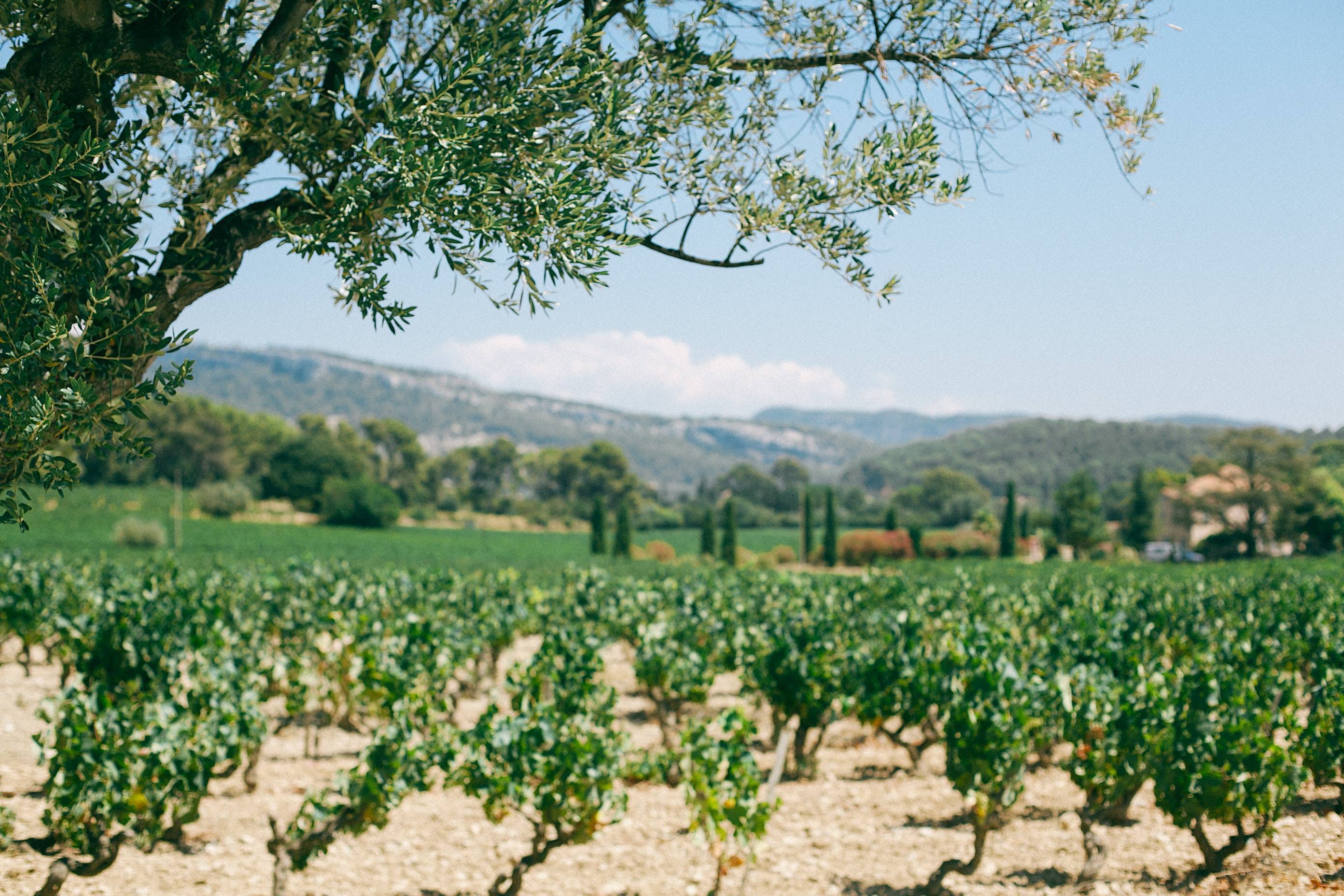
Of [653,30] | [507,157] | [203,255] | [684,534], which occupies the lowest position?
[684,534]

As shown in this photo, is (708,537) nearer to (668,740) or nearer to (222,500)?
(222,500)

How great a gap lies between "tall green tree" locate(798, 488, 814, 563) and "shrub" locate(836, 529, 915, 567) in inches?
84.9

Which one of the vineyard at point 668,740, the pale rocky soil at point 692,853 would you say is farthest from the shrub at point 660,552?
the pale rocky soil at point 692,853

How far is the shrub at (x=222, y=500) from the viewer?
68.9 meters

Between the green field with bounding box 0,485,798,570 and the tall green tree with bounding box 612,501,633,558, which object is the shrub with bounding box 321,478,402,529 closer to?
the green field with bounding box 0,485,798,570

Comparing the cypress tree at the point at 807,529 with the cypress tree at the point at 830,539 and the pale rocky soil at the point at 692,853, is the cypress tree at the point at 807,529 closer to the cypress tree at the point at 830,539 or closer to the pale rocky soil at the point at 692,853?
the cypress tree at the point at 830,539

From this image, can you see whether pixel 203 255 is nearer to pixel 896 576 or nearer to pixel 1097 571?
pixel 896 576

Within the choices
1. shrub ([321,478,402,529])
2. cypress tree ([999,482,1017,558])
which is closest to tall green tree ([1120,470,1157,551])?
cypress tree ([999,482,1017,558])

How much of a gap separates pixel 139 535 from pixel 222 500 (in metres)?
27.6

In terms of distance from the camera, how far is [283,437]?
342ft

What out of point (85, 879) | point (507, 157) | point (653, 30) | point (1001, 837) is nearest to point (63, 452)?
point (507, 157)

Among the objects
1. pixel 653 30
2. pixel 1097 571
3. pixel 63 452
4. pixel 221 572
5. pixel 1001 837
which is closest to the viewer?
pixel 63 452

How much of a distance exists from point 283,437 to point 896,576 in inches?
4006

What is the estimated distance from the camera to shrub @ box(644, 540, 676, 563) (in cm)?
5484
